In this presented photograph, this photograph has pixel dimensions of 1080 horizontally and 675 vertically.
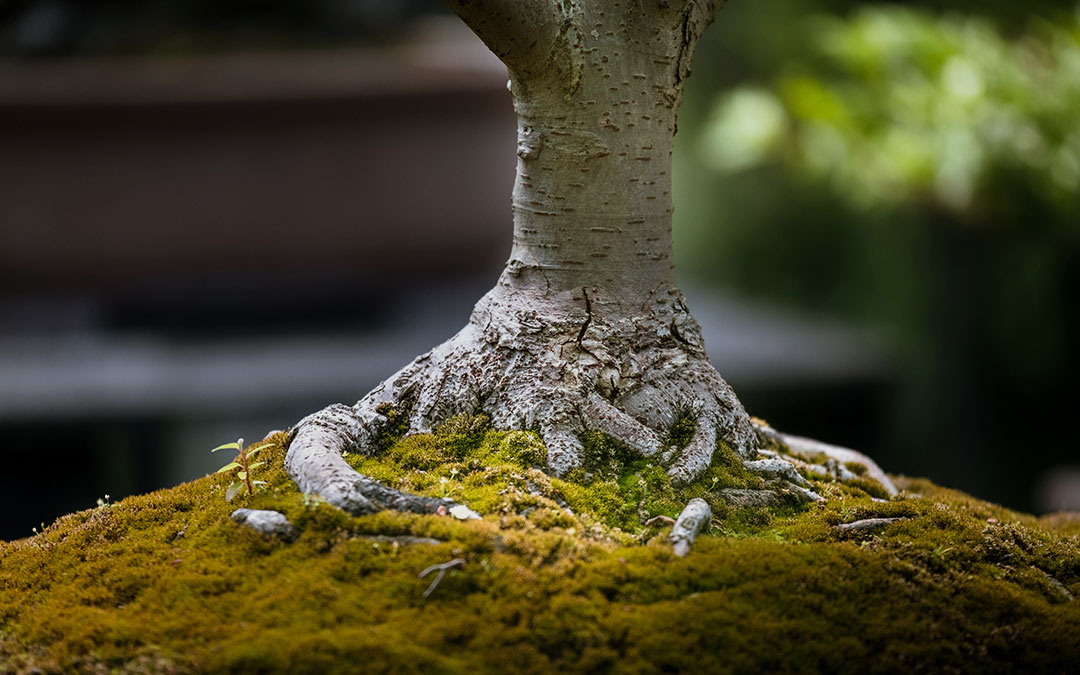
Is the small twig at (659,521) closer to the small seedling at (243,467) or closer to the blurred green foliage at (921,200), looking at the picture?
the small seedling at (243,467)

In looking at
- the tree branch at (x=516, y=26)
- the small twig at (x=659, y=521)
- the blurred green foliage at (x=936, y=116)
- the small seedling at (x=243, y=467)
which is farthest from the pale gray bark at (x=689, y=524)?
the blurred green foliage at (x=936, y=116)

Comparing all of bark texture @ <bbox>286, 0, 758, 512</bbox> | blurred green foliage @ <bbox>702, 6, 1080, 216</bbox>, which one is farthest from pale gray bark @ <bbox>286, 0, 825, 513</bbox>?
blurred green foliage @ <bbox>702, 6, 1080, 216</bbox>

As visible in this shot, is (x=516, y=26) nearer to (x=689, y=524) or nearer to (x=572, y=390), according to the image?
(x=572, y=390)

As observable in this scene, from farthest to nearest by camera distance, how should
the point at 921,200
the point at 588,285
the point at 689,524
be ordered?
the point at 921,200 → the point at 588,285 → the point at 689,524

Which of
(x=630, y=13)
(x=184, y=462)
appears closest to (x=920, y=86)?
(x=630, y=13)

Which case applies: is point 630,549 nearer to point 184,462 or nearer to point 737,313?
point 184,462

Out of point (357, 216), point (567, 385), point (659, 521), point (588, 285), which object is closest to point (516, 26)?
point (588, 285)

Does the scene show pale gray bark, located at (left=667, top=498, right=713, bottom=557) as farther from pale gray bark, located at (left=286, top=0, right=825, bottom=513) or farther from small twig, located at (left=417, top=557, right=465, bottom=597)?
A: small twig, located at (left=417, top=557, right=465, bottom=597)
